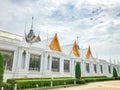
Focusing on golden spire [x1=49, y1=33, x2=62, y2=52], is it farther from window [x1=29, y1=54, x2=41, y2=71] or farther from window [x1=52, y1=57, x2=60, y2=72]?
window [x1=29, y1=54, x2=41, y2=71]

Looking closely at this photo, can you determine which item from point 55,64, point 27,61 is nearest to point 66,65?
point 55,64

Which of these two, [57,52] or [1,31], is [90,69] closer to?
[57,52]

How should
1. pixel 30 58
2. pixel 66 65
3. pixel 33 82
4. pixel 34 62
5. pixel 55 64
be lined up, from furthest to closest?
pixel 66 65, pixel 55 64, pixel 34 62, pixel 30 58, pixel 33 82

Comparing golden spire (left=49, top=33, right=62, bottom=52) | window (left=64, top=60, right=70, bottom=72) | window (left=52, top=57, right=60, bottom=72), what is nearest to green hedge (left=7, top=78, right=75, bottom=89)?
window (left=52, top=57, right=60, bottom=72)

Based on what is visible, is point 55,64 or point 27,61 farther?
point 55,64

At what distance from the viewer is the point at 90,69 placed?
36.9m

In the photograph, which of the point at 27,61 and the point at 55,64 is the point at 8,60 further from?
the point at 55,64

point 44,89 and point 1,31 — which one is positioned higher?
point 1,31

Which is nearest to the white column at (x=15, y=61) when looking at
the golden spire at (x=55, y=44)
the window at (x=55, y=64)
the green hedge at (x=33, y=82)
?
the green hedge at (x=33, y=82)

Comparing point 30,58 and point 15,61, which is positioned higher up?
point 30,58

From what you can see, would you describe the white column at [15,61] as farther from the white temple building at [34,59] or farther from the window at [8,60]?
the window at [8,60]

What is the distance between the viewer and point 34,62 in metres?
→ 21.7

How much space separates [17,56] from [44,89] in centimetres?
604

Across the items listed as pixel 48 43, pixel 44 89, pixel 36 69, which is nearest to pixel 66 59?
pixel 48 43
